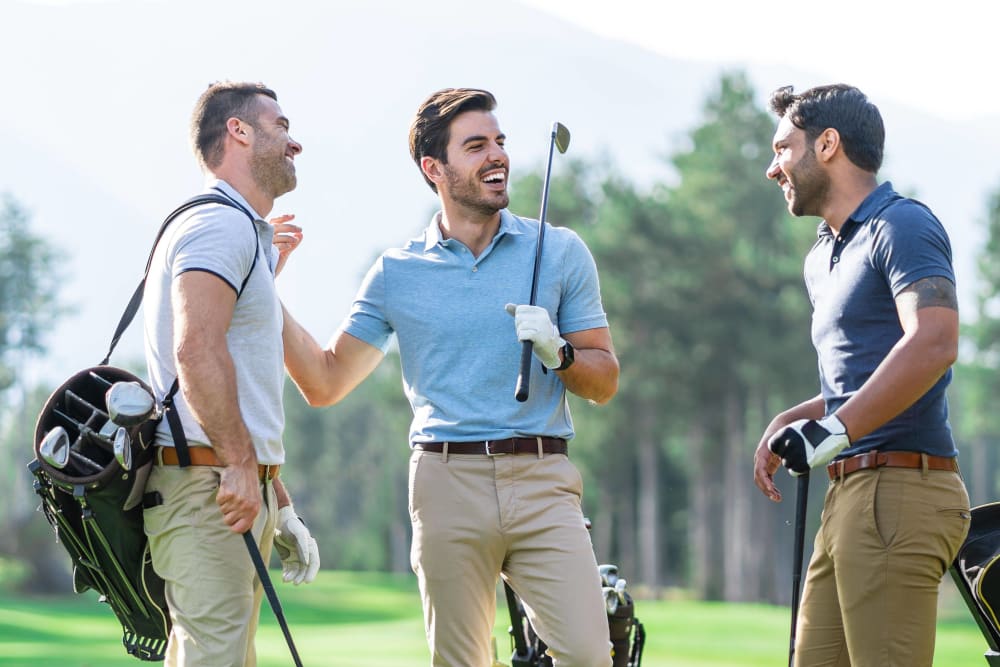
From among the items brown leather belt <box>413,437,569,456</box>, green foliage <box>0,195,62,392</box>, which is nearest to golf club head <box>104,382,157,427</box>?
brown leather belt <box>413,437,569,456</box>

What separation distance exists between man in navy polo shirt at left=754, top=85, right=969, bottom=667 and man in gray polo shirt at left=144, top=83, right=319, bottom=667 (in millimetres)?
1477

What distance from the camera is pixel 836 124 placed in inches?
161

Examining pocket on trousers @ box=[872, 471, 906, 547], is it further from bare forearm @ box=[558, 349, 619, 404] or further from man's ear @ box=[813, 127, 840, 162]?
man's ear @ box=[813, 127, 840, 162]

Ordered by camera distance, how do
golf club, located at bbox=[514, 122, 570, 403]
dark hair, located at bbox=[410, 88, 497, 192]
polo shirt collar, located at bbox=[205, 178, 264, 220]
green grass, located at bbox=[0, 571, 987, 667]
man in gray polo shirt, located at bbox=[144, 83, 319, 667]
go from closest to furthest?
man in gray polo shirt, located at bbox=[144, 83, 319, 667], golf club, located at bbox=[514, 122, 570, 403], polo shirt collar, located at bbox=[205, 178, 264, 220], dark hair, located at bbox=[410, 88, 497, 192], green grass, located at bbox=[0, 571, 987, 667]

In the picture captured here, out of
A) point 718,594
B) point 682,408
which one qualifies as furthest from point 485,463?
point 718,594

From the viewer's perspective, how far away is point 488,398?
13.8 feet

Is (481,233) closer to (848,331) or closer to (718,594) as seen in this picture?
(848,331)

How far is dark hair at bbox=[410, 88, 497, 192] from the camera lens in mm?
4562

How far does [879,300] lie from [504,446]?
118 cm

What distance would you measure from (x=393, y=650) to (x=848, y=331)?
444 inches

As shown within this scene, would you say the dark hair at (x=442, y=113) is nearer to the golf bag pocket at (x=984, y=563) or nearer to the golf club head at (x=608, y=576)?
the golf club head at (x=608, y=576)

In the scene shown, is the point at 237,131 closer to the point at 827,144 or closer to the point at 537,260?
the point at 537,260

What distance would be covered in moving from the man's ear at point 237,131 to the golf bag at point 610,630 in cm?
166

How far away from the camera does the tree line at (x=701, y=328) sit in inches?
1613
